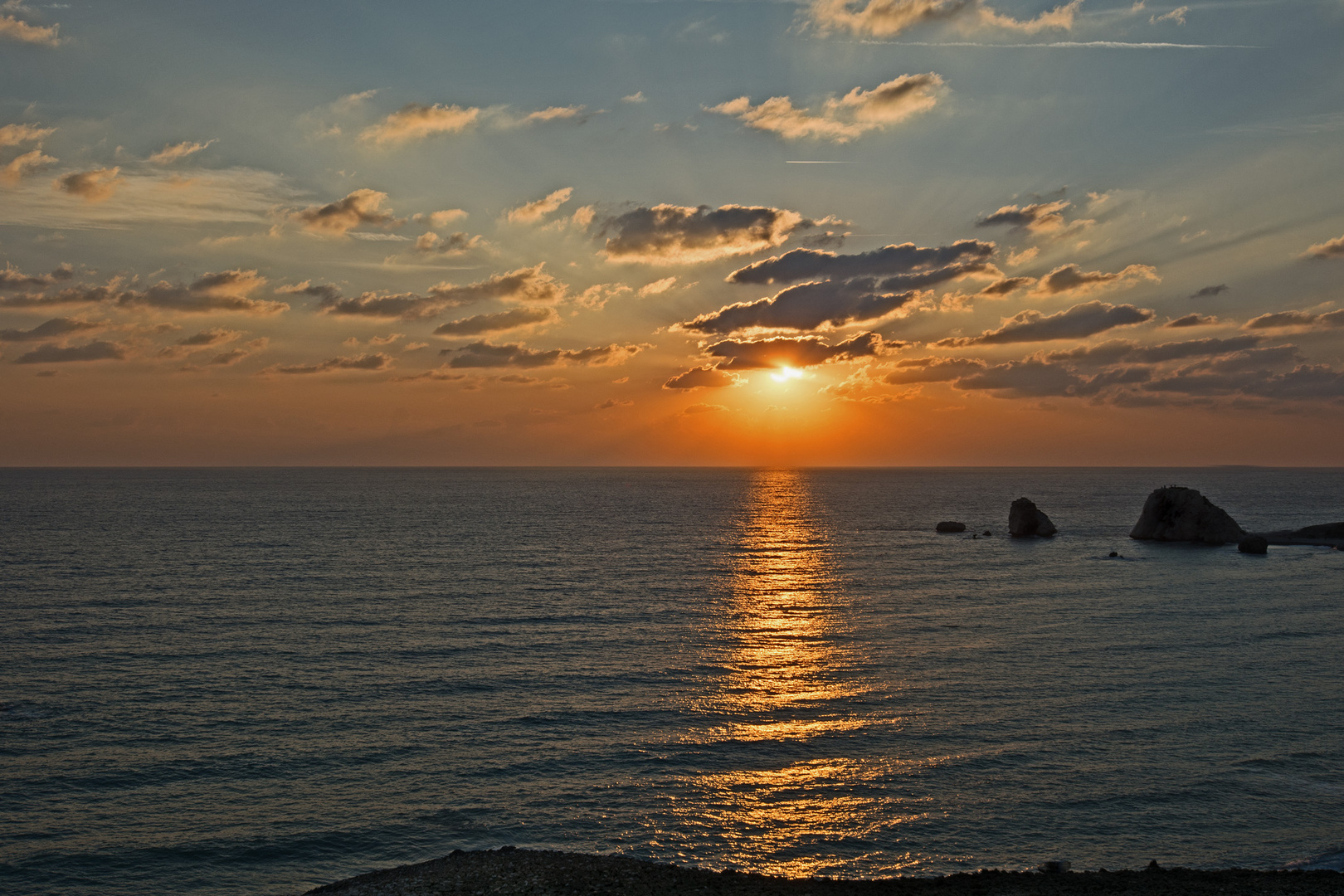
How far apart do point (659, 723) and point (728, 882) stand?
14161mm

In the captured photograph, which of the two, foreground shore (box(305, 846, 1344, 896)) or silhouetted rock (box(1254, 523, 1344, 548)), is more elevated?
silhouetted rock (box(1254, 523, 1344, 548))

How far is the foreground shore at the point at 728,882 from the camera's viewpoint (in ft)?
64.1

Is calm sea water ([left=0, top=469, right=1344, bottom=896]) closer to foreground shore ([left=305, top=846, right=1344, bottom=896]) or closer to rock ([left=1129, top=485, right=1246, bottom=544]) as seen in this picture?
foreground shore ([left=305, top=846, right=1344, bottom=896])

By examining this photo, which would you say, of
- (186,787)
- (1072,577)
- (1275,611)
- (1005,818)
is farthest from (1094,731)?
(1072,577)

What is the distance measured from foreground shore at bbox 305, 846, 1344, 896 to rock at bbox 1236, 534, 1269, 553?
85486mm

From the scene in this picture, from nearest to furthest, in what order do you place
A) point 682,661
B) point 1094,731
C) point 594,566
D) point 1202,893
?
1. point 1202,893
2. point 1094,731
3. point 682,661
4. point 594,566

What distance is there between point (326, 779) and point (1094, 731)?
2703 centimetres

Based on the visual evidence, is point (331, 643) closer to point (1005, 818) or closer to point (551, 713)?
point (551, 713)

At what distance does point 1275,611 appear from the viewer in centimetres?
5888

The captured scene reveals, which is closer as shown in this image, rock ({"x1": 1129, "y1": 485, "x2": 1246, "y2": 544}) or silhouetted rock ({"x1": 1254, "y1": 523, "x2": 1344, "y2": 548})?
silhouetted rock ({"x1": 1254, "y1": 523, "x2": 1344, "y2": 548})

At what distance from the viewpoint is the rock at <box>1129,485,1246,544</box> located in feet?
342

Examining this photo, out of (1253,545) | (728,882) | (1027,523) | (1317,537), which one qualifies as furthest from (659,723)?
(1317,537)

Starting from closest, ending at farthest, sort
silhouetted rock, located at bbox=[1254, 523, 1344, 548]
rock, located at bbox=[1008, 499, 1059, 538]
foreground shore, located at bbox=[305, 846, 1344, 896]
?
1. foreground shore, located at bbox=[305, 846, 1344, 896]
2. silhouetted rock, located at bbox=[1254, 523, 1344, 548]
3. rock, located at bbox=[1008, 499, 1059, 538]

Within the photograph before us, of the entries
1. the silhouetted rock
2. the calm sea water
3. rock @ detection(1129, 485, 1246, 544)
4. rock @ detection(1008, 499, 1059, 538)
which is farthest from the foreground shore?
rock @ detection(1008, 499, 1059, 538)
